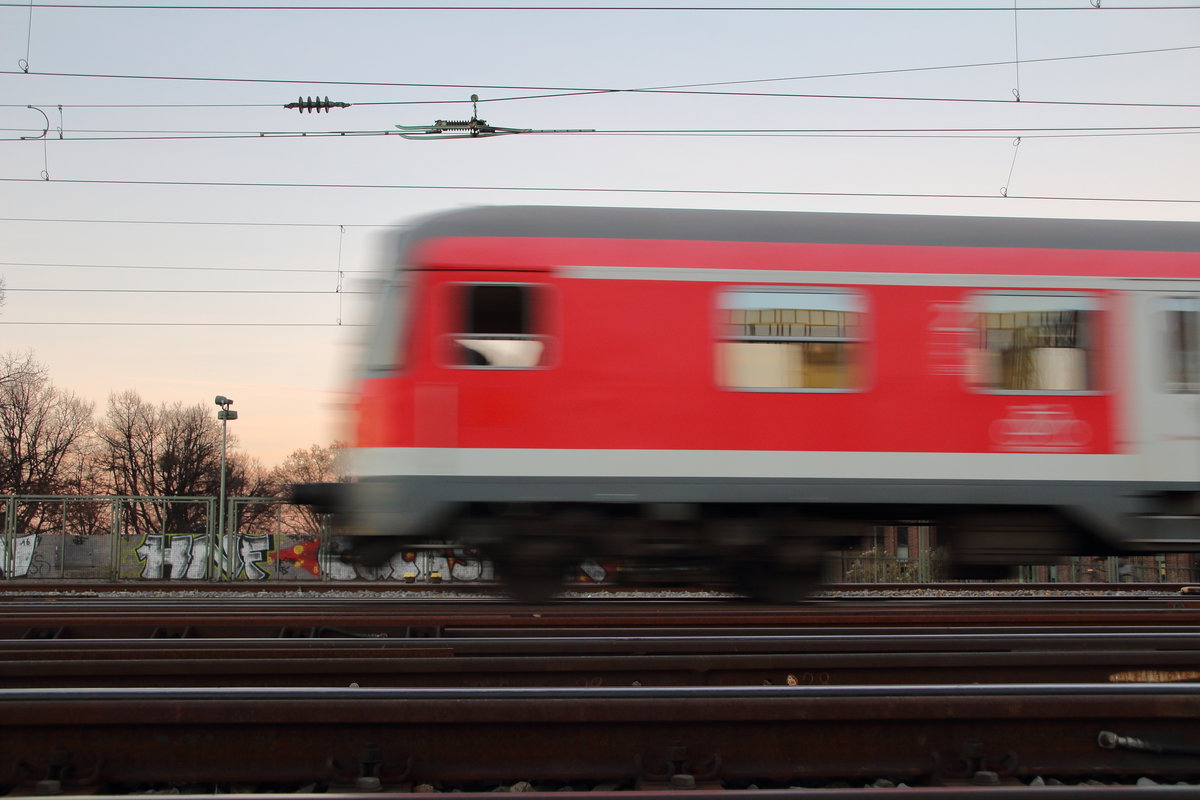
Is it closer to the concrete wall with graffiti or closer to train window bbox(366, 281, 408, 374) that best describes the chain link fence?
the concrete wall with graffiti

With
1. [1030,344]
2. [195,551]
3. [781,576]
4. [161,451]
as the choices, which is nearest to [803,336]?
[1030,344]

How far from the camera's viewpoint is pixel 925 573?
1698 cm

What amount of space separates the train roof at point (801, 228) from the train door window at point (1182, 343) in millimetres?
516

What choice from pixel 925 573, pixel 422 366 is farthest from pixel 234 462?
pixel 422 366

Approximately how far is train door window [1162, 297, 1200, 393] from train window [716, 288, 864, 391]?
2662mm

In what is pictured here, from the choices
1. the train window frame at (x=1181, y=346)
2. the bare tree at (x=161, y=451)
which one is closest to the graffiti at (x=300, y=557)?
the train window frame at (x=1181, y=346)

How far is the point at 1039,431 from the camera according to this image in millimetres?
8156

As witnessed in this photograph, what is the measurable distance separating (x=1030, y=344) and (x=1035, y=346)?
46 mm

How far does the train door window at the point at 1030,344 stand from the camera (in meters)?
8.23

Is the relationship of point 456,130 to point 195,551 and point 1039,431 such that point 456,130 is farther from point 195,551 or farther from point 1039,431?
point 195,551

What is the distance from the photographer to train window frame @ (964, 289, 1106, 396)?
8203mm

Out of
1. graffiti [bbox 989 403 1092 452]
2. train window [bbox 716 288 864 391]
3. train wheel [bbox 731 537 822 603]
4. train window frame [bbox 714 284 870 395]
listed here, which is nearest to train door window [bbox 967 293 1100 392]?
graffiti [bbox 989 403 1092 452]

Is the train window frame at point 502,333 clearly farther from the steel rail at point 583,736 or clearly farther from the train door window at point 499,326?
the steel rail at point 583,736

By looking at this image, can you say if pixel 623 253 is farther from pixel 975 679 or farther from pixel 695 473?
pixel 975 679
